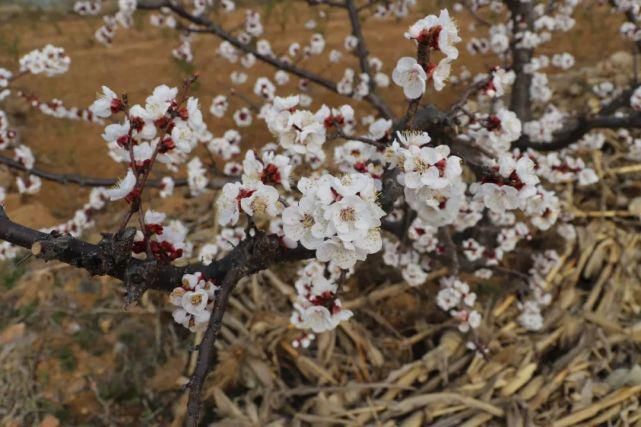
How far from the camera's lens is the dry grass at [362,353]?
2.22 metres

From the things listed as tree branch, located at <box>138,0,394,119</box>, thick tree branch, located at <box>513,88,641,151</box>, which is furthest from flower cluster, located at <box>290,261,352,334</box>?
tree branch, located at <box>138,0,394,119</box>

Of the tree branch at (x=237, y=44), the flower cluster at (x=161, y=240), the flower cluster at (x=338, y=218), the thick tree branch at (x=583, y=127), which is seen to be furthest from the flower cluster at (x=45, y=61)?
the thick tree branch at (x=583, y=127)

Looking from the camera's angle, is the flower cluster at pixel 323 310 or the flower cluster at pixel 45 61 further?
the flower cluster at pixel 45 61

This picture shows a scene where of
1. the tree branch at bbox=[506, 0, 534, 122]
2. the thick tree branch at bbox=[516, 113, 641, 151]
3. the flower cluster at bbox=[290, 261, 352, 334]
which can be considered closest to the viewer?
the flower cluster at bbox=[290, 261, 352, 334]

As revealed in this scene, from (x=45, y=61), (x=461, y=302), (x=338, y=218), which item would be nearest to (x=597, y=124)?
(x=461, y=302)

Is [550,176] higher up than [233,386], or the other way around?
[550,176]

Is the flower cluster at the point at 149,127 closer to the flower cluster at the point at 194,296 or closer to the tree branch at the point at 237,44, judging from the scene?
the flower cluster at the point at 194,296

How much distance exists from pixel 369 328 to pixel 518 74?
6.20 feet

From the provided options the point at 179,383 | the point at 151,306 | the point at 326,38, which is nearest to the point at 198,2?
the point at 151,306

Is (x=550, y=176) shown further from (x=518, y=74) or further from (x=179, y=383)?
(x=179, y=383)

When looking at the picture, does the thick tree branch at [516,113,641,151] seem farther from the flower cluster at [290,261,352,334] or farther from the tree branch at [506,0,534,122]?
the flower cluster at [290,261,352,334]

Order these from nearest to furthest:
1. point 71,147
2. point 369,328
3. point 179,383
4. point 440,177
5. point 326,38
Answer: point 440,177, point 179,383, point 369,328, point 71,147, point 326,38

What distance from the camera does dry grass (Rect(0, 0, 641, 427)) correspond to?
87.6 inches

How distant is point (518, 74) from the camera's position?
132 inches
